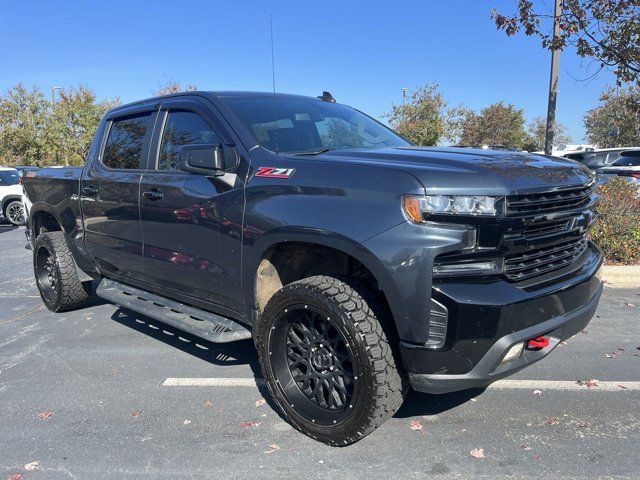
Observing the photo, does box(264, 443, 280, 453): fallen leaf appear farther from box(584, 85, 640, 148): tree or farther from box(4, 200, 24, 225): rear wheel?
box(584, 85, 640, 148): tree

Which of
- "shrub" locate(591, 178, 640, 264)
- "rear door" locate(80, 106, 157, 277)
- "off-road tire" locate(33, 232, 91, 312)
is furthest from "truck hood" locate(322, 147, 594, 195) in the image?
"shrub" locate(591, 178, 640, 264)

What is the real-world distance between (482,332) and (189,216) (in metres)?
2.11

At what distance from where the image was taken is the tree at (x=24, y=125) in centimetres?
3033

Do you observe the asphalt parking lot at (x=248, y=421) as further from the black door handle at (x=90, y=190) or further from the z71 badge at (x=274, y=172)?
the z71 badge at (x=274, y=172)

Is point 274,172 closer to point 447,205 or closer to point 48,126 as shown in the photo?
point 447,205

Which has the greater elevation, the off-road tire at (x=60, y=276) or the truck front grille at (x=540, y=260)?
the truck front grille at (x=540, y=260)

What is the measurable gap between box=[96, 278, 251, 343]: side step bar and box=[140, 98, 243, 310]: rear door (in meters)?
0.13

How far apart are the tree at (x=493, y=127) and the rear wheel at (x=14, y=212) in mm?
32825

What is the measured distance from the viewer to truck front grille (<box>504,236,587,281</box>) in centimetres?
262

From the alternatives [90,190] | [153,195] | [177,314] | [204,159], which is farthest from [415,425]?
[90,190]

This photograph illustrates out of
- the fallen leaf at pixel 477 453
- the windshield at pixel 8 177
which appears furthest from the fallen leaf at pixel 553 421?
the windshield at pixel 8 177

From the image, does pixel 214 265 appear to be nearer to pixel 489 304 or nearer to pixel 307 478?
pixel 307 478

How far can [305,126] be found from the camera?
382cm

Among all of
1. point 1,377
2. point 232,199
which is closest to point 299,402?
point 232,199
